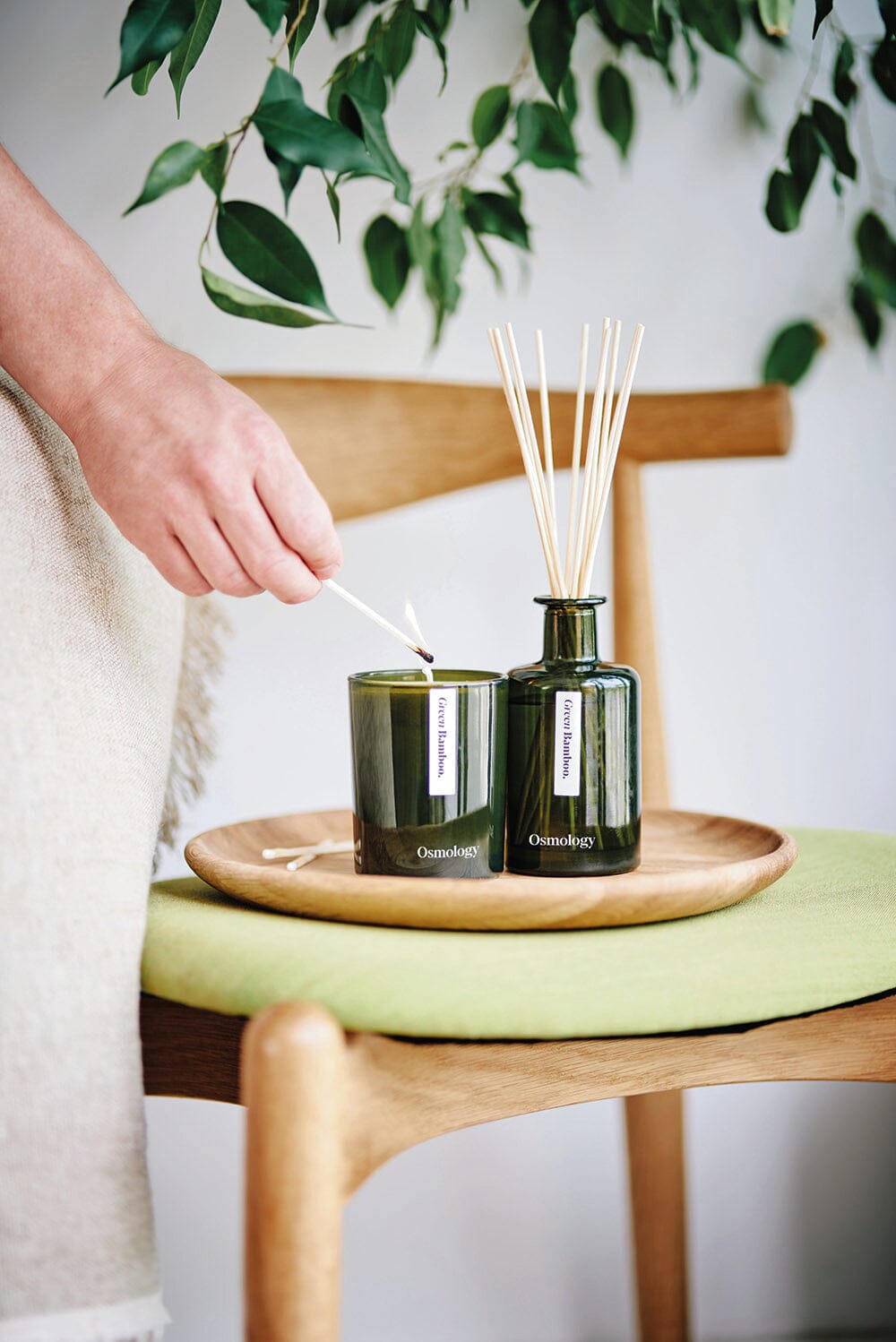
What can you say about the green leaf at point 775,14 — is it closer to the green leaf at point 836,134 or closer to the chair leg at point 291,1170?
the green leaf at point 836,134

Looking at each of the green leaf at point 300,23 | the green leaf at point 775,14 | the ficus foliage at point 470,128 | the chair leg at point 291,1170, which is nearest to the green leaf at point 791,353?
the ficus foliage at point 470,128

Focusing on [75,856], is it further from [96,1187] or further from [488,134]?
[488,134]

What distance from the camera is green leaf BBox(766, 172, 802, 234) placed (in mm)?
914

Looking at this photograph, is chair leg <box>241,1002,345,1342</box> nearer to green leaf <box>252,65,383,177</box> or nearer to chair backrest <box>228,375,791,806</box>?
green leaf <box>252,65,383,177</box>

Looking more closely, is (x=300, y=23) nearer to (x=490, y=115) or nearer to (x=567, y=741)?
(x=490, y=115)

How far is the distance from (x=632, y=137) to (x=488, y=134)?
239 millimetres

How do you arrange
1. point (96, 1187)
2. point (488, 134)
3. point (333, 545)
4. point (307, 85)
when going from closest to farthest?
point (96, 1187) < point (333, 545) < point (488, 134) < point (307, 85)

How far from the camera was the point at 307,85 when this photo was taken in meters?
1.07

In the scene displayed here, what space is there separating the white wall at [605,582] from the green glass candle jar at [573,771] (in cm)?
53

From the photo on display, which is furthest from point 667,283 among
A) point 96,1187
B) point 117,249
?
point 96,1187

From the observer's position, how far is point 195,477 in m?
0.53

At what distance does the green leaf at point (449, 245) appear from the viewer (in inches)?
36.2

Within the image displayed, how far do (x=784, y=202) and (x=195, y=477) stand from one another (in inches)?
23.2

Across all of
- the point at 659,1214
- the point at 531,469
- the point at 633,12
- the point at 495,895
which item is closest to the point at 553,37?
the point at 633,12
